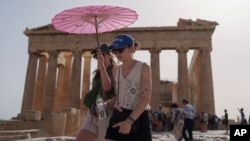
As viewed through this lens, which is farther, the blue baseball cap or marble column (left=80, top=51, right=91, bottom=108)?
marble column (left=80, top=51, right=91, bottom=108)

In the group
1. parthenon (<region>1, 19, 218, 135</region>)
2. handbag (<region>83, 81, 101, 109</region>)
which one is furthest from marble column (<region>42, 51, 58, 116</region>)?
handbag (<region>83, 81, 101, 109</region>)

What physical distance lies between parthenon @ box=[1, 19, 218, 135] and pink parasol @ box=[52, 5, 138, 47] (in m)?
21.7

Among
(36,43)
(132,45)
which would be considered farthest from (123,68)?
(36,43)

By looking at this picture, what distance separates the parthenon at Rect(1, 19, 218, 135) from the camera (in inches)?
1088

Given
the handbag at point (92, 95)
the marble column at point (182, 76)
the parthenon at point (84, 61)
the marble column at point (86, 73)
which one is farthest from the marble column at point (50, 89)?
the handbag at point (92, 95)

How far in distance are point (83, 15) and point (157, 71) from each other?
23508mm

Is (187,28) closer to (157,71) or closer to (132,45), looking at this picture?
(157,71)

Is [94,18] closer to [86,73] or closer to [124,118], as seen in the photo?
[124,118]

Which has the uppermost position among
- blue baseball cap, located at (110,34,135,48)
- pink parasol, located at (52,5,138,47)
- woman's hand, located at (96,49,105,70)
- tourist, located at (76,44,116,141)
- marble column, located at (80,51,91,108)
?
marble column, located at (80,51,91,108)

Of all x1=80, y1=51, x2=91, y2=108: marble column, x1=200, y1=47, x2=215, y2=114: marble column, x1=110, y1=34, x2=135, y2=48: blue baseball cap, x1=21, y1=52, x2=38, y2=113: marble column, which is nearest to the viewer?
x1=110, y1=34, x2=135, y2=48: blue baseball cap

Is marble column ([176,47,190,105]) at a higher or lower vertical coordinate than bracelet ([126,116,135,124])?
higher

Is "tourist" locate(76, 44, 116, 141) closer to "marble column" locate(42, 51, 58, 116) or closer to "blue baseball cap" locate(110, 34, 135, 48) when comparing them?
"blue baseball cap" locate(110, 34, 135, 48)

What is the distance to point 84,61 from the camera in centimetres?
3184

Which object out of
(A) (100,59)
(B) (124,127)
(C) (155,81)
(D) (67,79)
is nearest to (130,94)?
(B) (124,127)
